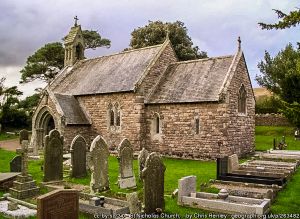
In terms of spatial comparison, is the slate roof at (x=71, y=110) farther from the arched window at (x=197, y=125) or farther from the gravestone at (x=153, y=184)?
the gravestone at (x=153, y=184)

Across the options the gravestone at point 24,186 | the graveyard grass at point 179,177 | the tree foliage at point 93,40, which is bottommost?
the graveyard grass at point 179,177

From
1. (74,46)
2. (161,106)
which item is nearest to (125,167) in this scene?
(161,106)

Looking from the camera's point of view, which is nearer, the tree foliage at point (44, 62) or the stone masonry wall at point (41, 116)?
the stone masonry wall at point (41, 116)

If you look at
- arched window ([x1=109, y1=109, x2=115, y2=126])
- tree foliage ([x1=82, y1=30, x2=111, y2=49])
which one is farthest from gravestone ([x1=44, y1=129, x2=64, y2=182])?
tree foliage ([x1=82, y1=30, x2=111, y2=49])

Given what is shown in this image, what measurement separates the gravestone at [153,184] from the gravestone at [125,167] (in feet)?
10.8

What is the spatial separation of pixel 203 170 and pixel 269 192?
6714 mm

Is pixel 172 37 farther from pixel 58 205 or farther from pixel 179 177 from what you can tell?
pixel 58 205

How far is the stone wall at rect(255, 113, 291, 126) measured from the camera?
4116 centimetres

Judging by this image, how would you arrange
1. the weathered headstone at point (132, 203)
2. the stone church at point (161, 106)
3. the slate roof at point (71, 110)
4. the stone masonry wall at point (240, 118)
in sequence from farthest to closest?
the slate roof at point (71, 110)
the stone masonry wall at point (240, 118)
the stone church at point (161, 106)
the weathered headstone at point (132, 203)

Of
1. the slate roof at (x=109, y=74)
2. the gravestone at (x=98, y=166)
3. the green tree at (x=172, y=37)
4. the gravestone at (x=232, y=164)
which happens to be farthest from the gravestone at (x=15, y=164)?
the green tree at (x=172, y=37)

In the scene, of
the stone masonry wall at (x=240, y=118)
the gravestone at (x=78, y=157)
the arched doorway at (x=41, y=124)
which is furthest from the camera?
the arched doorway at (x=41, y=124)

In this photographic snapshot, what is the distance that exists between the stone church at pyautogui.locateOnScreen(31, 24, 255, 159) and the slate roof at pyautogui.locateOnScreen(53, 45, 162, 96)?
0.33ft

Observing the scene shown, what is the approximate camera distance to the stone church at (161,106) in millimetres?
21422

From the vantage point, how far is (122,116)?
974 inches
